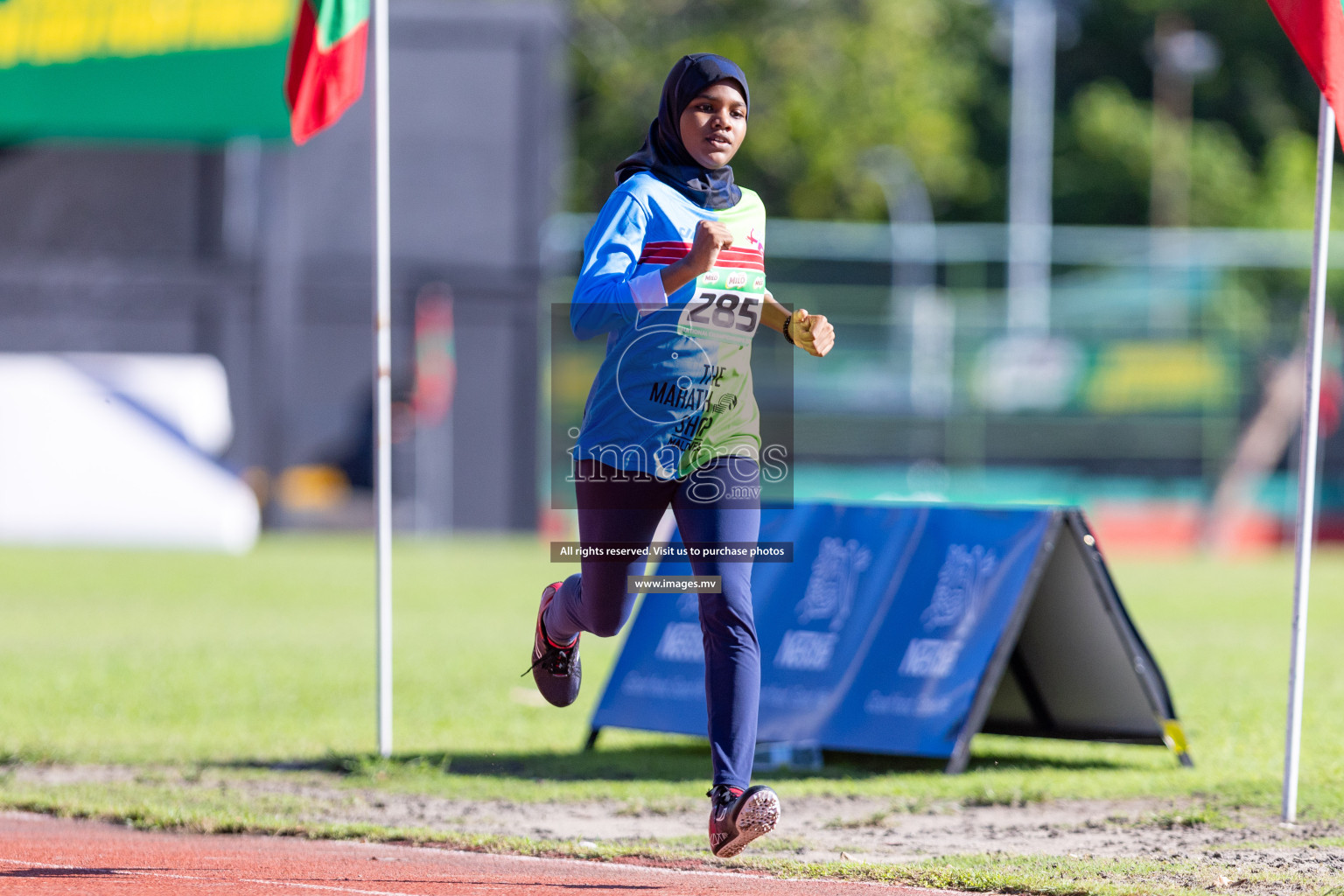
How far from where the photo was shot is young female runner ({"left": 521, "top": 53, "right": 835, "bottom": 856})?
5.04 m

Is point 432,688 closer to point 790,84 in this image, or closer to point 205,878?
point 205,878

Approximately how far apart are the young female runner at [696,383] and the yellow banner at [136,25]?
19.9 meters

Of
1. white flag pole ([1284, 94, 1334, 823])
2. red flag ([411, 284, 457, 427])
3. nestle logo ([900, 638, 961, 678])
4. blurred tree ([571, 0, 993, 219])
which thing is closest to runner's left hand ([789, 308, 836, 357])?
white flag pole ([1284, 94, 1334, 823])

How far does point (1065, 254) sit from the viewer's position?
116 feet

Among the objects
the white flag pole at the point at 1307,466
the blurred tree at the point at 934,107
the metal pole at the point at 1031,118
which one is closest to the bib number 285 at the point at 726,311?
the white flag pole at the point at 1307,466

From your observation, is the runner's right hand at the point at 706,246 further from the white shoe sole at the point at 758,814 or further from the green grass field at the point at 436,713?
the green grass field at the point at 436,713

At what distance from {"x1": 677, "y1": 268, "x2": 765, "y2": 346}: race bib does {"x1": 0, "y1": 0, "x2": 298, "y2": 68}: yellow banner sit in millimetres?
19966

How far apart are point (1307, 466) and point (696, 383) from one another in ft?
8.97

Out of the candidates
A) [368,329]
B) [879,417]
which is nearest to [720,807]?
[368,329]

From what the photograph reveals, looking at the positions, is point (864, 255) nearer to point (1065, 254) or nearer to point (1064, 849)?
point (1065, 254)

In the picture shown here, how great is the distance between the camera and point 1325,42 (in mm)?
6297

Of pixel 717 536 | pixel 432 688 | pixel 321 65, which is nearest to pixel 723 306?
pixel 717 536

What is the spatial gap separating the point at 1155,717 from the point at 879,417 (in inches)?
884

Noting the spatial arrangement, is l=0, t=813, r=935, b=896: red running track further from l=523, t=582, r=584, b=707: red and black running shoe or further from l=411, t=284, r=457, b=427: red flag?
l=411, t=284, r=457, b=427: red flag
